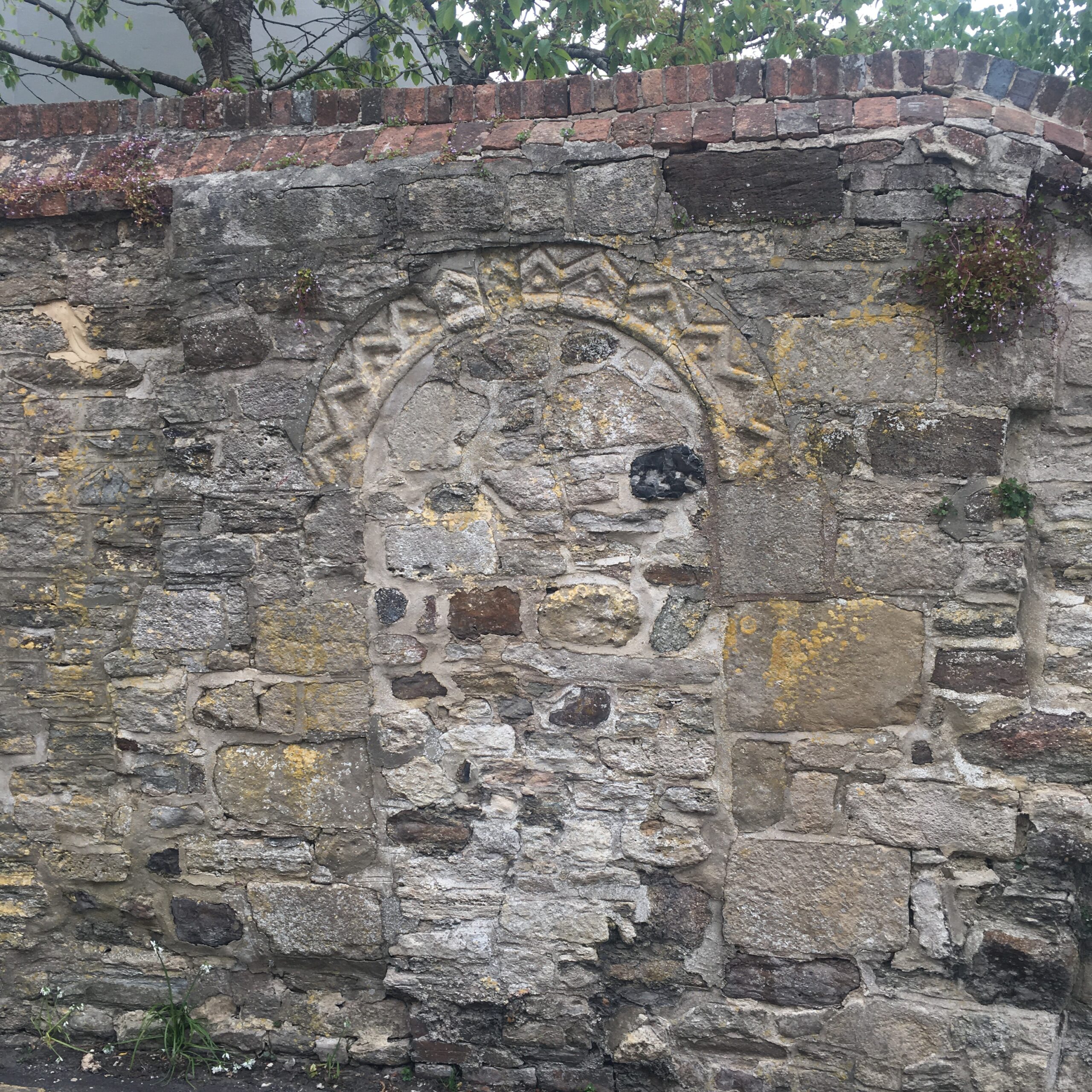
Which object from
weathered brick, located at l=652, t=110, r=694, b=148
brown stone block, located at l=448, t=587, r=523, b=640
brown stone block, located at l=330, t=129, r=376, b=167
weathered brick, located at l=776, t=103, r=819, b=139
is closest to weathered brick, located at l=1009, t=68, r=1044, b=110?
weathered brick, located at l=776, t=103, r=819, b=139

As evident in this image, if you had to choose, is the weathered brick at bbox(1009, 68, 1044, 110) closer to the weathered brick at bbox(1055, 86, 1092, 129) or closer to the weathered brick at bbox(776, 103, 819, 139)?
the weathered brick at bbox(1055, 86, 1092, 129)

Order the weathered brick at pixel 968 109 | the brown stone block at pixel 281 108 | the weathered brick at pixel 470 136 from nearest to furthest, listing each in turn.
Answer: the weathered brick at pixel 968 109
the weathered brick at pixel 470 136
the brown stone block at pixel 281 108

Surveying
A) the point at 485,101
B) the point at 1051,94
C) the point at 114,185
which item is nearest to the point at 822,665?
the point at 1051,94

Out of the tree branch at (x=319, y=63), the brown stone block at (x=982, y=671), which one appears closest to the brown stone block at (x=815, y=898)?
the brown stone block at (x=982, y=671)

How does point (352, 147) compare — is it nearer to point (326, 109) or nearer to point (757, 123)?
point (326, 109)

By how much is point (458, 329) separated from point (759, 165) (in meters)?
1.08

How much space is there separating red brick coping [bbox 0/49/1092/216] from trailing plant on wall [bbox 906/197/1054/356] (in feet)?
1.08

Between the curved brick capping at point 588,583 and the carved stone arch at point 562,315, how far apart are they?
15mm

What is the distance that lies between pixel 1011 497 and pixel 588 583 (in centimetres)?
132

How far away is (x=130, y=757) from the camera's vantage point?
3158 mm

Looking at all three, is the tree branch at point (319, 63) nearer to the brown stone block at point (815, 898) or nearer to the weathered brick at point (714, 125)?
the weathered brick at point (714, 125)

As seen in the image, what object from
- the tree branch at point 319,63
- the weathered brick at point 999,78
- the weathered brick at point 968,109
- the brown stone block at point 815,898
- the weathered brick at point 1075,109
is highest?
the tree branch at point 319,63

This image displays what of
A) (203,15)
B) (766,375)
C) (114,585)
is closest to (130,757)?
(114,585)

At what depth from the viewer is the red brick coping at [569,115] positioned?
2711 millimetres
